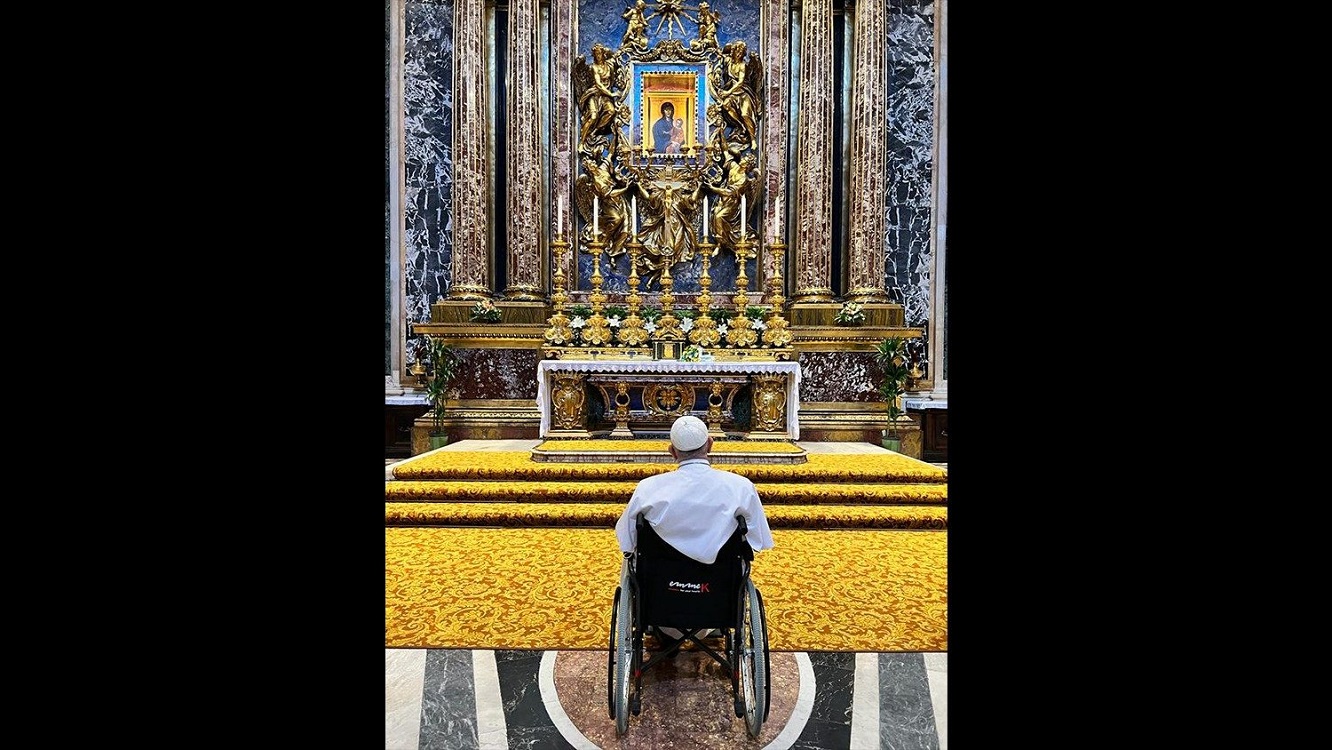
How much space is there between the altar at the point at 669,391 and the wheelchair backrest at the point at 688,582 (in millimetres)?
4351

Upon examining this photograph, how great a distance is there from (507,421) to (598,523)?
3545 mm

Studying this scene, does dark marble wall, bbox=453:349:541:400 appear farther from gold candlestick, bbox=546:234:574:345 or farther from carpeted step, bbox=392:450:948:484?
carpeted step, bbox=392:450:948:484

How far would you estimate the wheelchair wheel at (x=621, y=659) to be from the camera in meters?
2.32

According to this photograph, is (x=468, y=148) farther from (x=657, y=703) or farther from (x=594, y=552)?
(x=657, y=703)

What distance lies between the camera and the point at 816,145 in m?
8.88

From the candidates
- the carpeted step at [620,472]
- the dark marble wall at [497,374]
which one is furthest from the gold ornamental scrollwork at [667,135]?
the carpeted step at [620,472]

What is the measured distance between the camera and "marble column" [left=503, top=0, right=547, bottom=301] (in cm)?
890

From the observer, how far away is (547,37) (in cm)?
926

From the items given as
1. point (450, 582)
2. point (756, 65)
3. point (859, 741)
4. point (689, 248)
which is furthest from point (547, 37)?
point (859, 741)

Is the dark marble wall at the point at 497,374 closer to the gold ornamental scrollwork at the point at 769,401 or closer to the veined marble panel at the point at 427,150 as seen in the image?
the veined marble panel at the point at 427,150

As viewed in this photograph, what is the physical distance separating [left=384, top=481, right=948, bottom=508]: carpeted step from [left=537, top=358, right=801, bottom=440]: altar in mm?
1294

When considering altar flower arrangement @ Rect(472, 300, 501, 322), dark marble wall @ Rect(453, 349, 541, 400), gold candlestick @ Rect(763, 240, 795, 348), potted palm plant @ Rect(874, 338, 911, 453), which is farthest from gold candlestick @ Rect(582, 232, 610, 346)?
potted palm plant @ Rect(874, 338, 911, 453)
